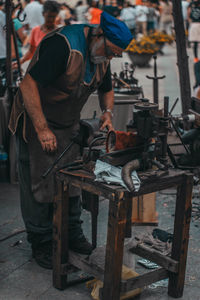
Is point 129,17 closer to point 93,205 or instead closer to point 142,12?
point 142,12

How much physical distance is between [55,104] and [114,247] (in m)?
1.08

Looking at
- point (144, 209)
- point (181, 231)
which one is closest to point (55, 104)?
point (181, 231)

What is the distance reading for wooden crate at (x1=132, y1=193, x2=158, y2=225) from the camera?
4.27 meters

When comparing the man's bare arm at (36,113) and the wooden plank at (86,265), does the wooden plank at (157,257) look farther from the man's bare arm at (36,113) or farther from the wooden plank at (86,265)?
the man's bare arm at (36,113)

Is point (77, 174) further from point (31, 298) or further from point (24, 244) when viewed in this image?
point (24, 244)

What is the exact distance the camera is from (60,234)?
3.12 metres

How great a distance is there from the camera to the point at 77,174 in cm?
292

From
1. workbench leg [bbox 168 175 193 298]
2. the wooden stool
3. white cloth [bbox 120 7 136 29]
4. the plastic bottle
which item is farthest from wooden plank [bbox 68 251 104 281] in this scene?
white cloth [bbox 120 7 136 29]

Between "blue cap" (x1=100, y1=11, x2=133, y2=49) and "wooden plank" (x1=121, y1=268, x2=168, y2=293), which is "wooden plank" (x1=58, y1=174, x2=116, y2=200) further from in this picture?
"blue cap" (x1=100, y1=11, x2=133, y2=49)

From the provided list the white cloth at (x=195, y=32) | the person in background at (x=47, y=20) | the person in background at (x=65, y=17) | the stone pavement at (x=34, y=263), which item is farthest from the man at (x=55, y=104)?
the white cloth at (x=195, y=32)

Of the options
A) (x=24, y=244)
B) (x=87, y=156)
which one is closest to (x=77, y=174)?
(x=87, y=156)

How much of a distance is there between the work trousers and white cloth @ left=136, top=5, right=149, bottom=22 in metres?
14.4

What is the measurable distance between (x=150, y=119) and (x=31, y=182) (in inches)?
42.2

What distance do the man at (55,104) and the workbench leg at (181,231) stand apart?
71 cm
